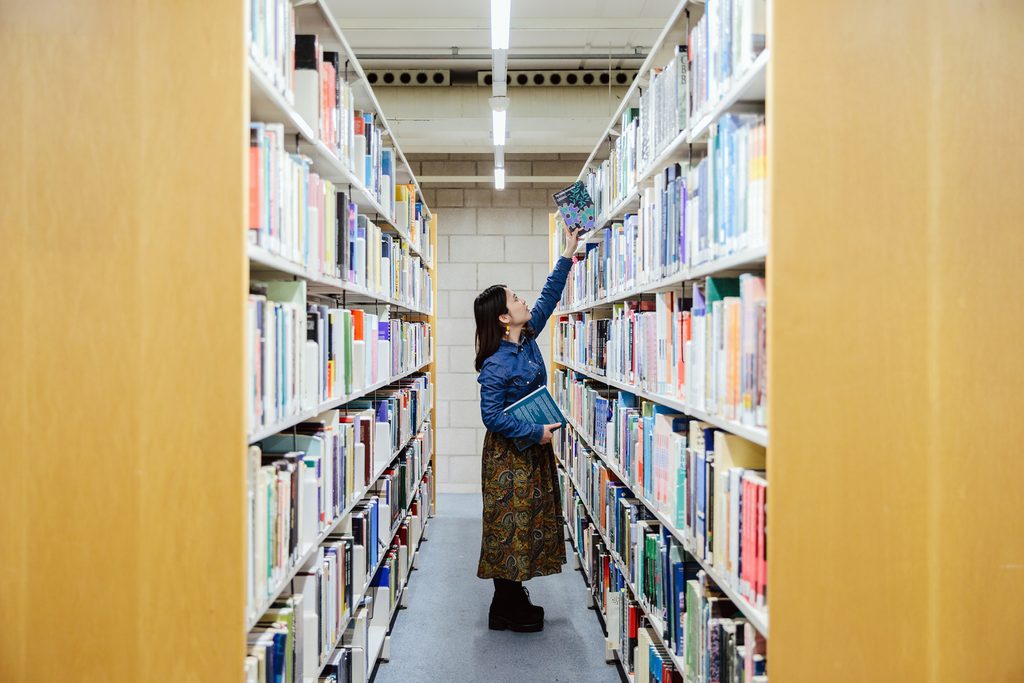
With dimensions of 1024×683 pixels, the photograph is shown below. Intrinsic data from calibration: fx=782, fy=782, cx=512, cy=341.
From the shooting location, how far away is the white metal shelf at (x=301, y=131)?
160cm

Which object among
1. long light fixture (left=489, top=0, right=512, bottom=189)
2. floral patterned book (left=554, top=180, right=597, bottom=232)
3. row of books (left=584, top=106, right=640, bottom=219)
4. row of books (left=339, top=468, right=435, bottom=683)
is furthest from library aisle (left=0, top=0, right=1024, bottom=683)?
floral patterned book (left=554, top=180, right=597, bottom=232)

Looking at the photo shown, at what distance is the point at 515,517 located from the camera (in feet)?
11.5

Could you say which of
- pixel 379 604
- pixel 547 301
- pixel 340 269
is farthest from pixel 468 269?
pixel 340 269

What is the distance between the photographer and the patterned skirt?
11.4 feet

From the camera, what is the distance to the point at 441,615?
4.00m

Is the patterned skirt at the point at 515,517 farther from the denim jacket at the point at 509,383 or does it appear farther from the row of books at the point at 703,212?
the row of books at the point at 703,212

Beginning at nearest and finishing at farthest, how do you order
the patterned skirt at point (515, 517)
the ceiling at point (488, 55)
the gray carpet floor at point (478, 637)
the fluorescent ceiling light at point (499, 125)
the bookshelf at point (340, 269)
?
the bookshelf at point (340, 269) < the gray carpet floor at point (478, 637) < the patterned skirt at point (515, 517) < the fluorescent ceiling light at point (499, 125) < the ceiling at point (488, 55)

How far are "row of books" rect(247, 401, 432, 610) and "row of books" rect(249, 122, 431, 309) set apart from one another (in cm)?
46

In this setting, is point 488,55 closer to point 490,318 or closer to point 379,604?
point 490,318
